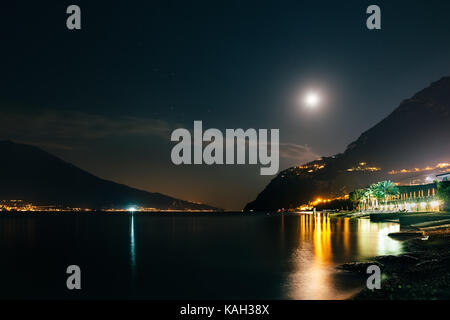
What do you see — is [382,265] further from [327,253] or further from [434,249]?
[327,253]

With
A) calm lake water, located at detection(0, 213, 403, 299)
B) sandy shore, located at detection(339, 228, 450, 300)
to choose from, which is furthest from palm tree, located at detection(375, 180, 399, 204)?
sandy shore, located at detection(339, 228, 450, 300)

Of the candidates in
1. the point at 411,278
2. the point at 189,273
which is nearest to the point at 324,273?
the point at 411,278

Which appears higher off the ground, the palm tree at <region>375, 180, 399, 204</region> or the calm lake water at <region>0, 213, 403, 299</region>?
the palm tree at <region>375, 180, 399, 204</region>

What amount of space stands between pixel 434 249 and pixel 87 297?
93.8 feet

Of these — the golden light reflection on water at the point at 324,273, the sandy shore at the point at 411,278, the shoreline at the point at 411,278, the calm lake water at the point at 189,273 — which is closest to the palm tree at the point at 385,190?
the golden light reflection on water at the point at 324,273

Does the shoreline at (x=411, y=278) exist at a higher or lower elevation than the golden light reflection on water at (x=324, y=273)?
higher

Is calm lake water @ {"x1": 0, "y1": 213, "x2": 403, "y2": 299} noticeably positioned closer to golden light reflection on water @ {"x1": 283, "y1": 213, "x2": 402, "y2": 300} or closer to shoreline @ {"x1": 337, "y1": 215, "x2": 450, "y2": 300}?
golden light reflection on water @ {"x1": 283, "y1": 213, "x2": 402, "y2": 300}

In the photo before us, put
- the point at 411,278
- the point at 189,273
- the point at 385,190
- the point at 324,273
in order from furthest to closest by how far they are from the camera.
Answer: the point at 385,190
the point at 189,273
the point at 324,273
the point at 411,278

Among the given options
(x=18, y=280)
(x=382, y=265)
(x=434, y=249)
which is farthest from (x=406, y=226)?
(x=18, y=280)

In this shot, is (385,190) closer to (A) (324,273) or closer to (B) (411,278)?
(A) (324,273)

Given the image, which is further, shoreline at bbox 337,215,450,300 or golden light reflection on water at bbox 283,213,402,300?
golden light reflection on water at bbox 283,213,402,300

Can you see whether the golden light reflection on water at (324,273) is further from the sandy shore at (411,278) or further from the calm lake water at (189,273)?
the sandy shore at (411,278)

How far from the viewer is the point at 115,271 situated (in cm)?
3341
